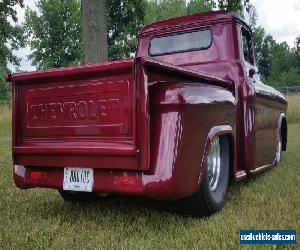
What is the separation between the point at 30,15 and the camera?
40250 millimetres

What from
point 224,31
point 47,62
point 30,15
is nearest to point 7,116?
point 47,62

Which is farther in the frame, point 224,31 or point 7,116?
point 7,116

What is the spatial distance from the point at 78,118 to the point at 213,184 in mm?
1434

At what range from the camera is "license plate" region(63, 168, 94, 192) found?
11.5 feet

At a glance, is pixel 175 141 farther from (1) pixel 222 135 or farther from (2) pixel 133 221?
(1) pixel 222 135

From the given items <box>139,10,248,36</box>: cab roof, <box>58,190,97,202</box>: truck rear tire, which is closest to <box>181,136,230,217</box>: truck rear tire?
<box>58,190,97,202</box>: truck rear tire

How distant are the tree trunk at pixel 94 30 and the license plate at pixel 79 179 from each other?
4.97 metres

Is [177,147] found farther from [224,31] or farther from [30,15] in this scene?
[30,15]

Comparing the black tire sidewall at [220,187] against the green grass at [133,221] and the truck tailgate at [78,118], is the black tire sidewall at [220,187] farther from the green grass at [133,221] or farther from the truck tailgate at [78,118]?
the truck tailgate at [78,118]

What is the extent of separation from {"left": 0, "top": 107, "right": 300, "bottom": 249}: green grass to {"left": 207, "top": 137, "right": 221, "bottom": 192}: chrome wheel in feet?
0.86

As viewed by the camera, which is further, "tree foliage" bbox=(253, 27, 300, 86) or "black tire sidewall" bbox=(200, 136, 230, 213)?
"tree foliage" bbox=(253, 27, 300, 86)

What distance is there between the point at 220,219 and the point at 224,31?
2.29m

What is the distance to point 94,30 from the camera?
831cm

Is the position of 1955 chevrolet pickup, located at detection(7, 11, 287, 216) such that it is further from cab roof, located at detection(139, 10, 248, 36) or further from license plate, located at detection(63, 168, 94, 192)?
cab roof, located at detection(139, 10, 248, 36)
